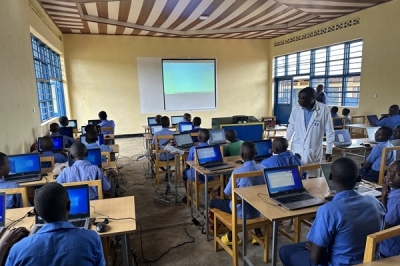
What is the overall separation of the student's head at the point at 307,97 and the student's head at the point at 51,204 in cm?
262

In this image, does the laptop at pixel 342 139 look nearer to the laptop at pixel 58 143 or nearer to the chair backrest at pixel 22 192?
the chair backrest at pixel 22 192

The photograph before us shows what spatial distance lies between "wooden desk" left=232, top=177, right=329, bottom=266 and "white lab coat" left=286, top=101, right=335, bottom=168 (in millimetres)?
659

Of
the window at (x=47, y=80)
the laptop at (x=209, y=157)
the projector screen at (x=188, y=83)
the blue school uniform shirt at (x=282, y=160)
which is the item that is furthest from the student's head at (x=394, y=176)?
the projector screen at (x=188, y=83)

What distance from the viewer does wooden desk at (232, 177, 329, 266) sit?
1.88 meters

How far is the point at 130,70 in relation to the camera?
9.77 m

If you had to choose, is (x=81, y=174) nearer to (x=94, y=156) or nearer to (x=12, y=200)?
(x=12, y=200)

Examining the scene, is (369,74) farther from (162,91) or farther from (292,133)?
(162,91)

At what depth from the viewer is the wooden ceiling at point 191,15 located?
6258mm

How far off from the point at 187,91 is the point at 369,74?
19.2 feet

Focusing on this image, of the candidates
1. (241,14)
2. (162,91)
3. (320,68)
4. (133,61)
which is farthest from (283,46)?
(133,61)

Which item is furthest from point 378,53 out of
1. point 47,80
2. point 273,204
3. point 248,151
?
point 47,80

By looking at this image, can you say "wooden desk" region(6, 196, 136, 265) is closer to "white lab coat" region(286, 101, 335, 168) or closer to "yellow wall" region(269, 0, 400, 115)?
"white lab coat" region(286, 101, 335, 168)

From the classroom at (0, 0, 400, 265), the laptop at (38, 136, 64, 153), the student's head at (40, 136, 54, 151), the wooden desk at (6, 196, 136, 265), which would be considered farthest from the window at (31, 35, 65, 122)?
the wooden desk at (6, 196, 136, 265)

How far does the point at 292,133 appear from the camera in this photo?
11.2ft
